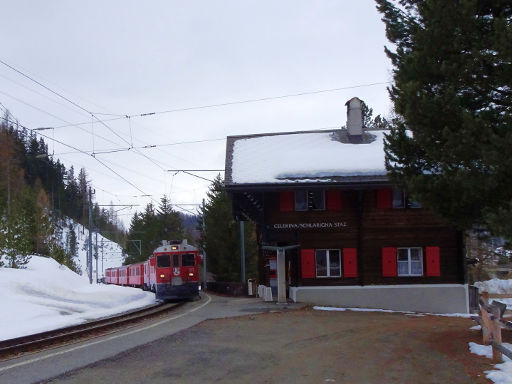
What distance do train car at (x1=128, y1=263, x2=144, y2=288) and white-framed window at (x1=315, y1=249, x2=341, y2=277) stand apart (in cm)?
1797

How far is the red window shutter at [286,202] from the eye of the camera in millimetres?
25188

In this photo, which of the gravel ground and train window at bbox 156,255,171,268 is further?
train window at bbox 156,255,171,268

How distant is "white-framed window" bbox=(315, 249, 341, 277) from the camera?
82.1 feet

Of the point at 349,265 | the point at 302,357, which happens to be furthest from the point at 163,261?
the point at 302,357

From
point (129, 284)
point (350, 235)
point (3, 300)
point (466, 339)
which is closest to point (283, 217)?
point (350, 235)

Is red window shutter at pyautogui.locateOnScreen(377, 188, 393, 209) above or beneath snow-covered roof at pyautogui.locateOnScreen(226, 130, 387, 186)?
beneath

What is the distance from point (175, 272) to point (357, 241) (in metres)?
9.78

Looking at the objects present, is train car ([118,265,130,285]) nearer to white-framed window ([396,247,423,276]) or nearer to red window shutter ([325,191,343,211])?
red window shutter ([325,191,343,211])

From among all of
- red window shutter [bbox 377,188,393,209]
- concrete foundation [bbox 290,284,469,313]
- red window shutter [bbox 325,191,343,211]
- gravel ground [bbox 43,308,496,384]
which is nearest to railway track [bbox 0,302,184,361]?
gravel ground [bbox 43,308,496,384]

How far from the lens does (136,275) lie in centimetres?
4350

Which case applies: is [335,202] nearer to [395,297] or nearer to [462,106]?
[395,297]

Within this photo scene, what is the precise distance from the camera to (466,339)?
1188cm

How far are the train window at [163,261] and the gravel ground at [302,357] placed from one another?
14604 mm

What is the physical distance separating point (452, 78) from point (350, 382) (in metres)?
5.67
